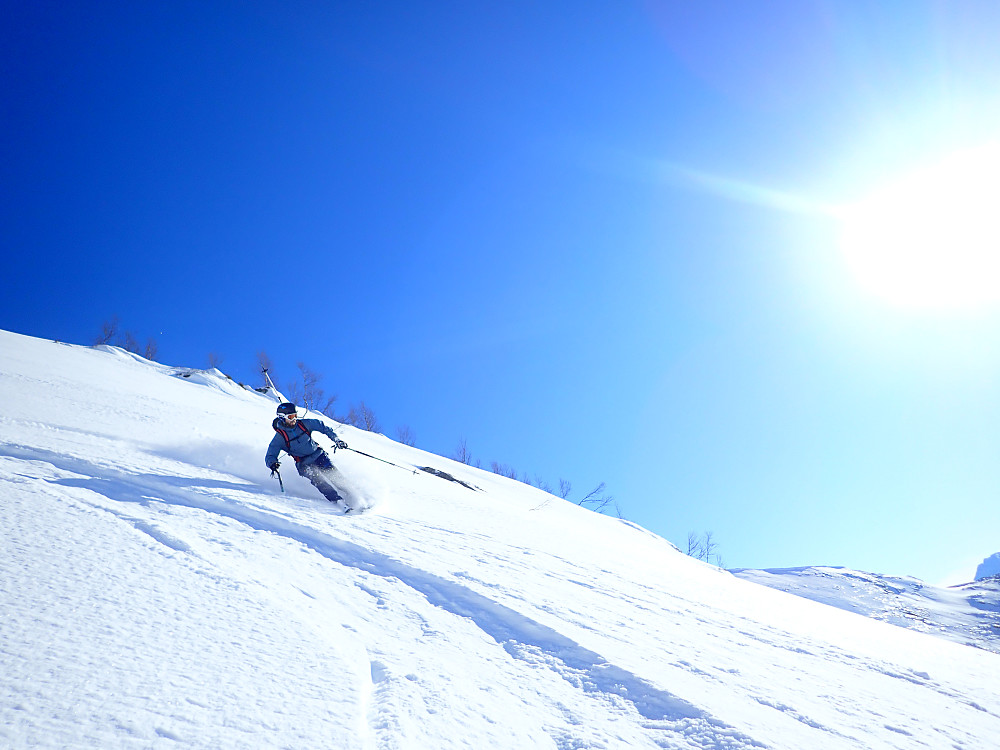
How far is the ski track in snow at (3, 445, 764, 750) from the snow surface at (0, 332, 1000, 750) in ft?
0.05

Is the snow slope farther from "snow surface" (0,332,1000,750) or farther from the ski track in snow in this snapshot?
the ski track in snow

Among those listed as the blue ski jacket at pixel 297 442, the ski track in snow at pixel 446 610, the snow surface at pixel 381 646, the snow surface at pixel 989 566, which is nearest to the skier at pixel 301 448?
the blue ski jacket at pixel 297 442

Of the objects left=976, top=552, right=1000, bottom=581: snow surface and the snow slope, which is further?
left=976, top=552, right=1000, bottom=581: snow surface

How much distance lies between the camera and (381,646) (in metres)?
2.68

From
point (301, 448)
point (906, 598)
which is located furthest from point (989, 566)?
point (301, 448)

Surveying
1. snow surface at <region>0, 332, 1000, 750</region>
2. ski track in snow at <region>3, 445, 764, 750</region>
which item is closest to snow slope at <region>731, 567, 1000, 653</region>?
snow surface at <region>0, 332, 1000, 750</region>

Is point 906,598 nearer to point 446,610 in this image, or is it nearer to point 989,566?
point 446,610

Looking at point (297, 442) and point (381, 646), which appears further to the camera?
point (297, 442)

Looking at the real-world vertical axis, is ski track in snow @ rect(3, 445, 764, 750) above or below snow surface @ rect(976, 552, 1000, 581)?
below

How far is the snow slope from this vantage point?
2327 centimetres

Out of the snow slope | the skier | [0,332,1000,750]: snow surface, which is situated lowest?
the snow slope

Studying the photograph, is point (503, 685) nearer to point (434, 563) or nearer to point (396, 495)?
point (434, 563)

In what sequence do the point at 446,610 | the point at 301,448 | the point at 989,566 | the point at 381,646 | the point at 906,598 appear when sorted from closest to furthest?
the point at 381,646
the point at 446,610
the point at 301,448
the point at 906,598
the point at 989,566

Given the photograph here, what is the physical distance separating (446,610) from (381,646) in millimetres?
749
